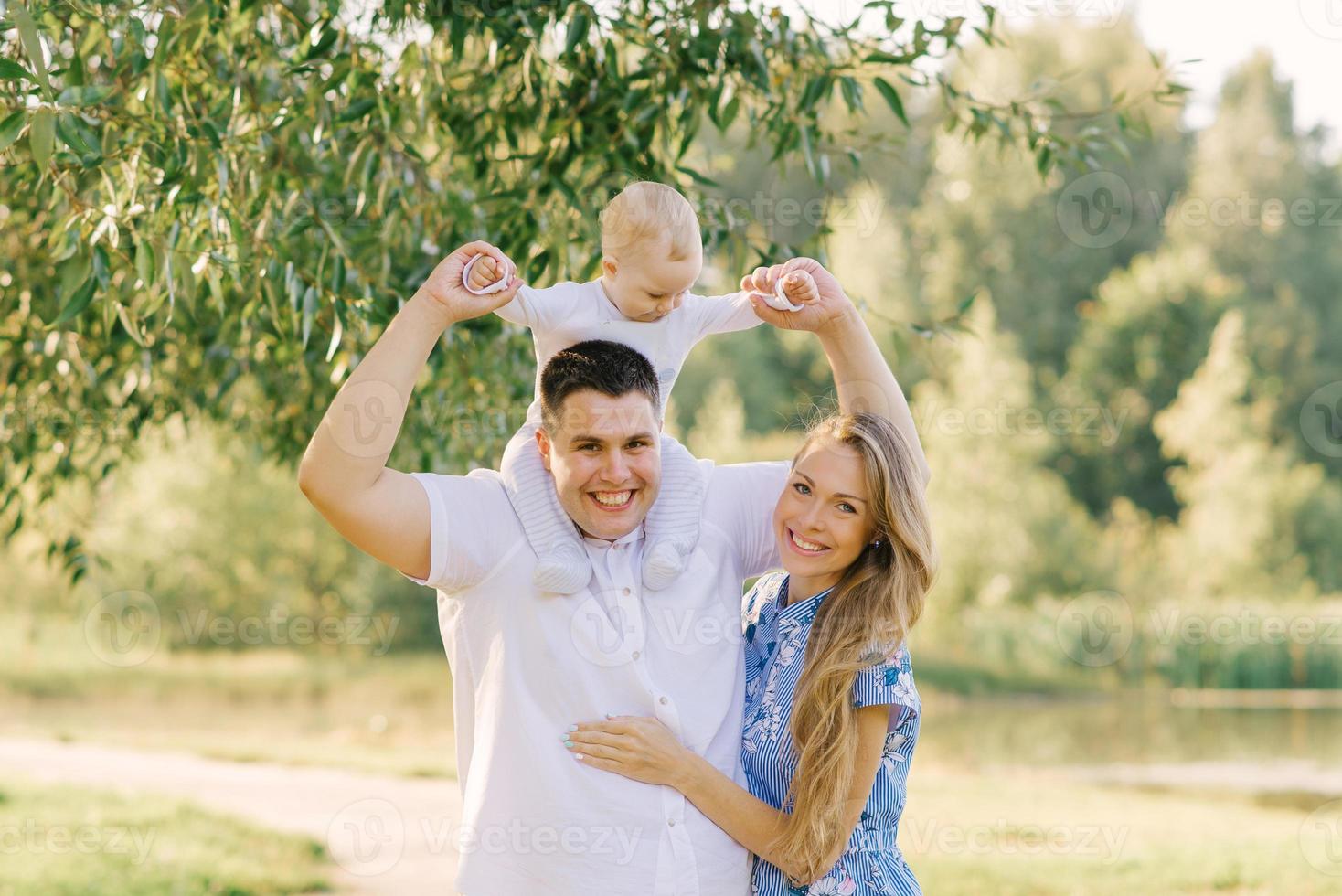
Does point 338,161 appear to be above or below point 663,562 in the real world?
above

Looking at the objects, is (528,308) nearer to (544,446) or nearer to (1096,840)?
(544,446)

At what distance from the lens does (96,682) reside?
16.6m

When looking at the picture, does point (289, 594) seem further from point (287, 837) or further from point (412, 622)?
point (287, 837)

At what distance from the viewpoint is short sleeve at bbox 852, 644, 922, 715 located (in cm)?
270

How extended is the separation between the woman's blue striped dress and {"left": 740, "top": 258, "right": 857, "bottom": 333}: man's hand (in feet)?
2.02

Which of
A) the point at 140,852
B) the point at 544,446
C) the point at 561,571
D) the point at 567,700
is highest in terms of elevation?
the point at 544,446

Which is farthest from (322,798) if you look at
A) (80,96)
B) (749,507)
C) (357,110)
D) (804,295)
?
(80,96)

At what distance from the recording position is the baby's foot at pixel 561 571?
2.65m

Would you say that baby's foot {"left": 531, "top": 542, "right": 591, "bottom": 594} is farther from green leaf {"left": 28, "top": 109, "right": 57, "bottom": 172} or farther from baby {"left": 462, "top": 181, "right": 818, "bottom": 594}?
green leaf {"left": 28, "top": 109, "right": 57, "bottom": 172}

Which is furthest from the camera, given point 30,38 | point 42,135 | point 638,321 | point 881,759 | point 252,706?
point 252,706

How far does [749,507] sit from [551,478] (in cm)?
51

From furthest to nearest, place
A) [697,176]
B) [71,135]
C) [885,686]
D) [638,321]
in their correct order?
[697,176]
[638,321]
[885,686]
[71,135]

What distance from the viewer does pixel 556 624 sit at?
2.68 metres

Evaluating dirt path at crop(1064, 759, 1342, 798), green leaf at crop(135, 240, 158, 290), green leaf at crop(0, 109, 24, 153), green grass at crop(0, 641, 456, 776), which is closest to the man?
green leaf at crop(135, 240, 158, 290)
